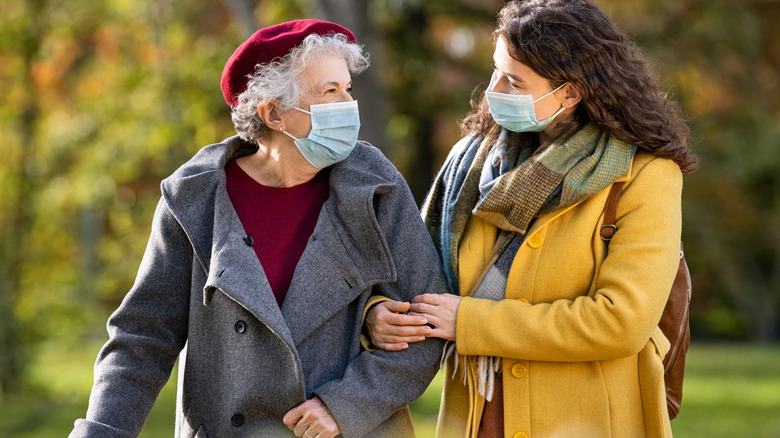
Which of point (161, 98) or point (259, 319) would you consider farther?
point (161, 98)

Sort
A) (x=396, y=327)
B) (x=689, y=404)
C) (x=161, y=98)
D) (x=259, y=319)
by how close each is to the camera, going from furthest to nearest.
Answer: (x=161, y=98), (x=689, y=404), (x=396, y=327), (x=259, y=319)

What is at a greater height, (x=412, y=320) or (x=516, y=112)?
(x=516, y=112)

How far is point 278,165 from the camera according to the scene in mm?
3225

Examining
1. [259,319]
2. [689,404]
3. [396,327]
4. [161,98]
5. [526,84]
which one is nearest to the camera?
[259,319]

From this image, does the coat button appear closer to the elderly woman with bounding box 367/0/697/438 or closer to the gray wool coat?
the elderly woman with bounding box 367/0/697/438

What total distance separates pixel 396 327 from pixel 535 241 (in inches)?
20.9

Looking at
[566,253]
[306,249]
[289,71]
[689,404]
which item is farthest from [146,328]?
[689,404]

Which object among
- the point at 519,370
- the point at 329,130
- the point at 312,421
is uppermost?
the point at 329,130

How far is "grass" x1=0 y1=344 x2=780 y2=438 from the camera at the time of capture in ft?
26.0

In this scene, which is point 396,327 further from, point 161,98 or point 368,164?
point 161,98

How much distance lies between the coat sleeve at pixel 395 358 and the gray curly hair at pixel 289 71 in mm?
428

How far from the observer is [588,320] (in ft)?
9.77

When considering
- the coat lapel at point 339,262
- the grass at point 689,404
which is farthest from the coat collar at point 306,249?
the grass at point 689,404

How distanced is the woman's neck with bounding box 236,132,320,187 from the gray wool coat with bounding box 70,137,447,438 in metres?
0.10
